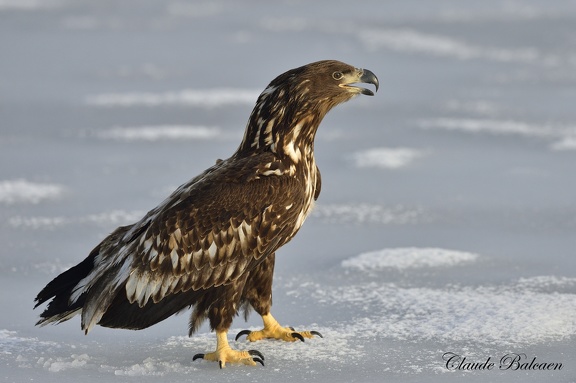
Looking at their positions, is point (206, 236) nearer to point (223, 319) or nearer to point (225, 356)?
point (223, 319)

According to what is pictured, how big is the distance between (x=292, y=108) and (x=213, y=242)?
2.64 ft

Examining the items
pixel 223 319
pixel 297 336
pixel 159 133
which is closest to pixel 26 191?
pixel 159 133

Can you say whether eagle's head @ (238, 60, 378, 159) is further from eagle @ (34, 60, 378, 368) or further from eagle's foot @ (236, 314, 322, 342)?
eagle's foot @ (236, 314, 322, 342)

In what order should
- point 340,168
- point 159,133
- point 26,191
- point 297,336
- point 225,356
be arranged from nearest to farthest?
point 225,356, point 297,336, point 26,191, point 340,168, point 159,133

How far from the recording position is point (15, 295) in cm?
697

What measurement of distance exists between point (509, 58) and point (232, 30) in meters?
3.74

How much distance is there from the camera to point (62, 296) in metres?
5.85

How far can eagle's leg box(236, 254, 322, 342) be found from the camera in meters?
6.19

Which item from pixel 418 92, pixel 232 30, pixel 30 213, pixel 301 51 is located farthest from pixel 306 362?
pixel 232 30

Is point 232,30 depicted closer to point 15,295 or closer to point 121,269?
point 15,295

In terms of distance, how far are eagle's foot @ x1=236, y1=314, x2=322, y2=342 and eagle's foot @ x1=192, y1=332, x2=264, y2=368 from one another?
389 millimetres

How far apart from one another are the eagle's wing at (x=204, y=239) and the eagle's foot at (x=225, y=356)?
0.29 meters

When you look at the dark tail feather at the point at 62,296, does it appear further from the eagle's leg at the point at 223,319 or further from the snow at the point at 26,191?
the snow at the point at 26,191

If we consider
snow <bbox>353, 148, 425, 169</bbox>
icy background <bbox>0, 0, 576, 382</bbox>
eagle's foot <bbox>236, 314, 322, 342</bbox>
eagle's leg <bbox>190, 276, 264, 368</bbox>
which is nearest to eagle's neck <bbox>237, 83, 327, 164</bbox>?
eagle's leg <bbox>190, 276, 264, 368</bbox>
